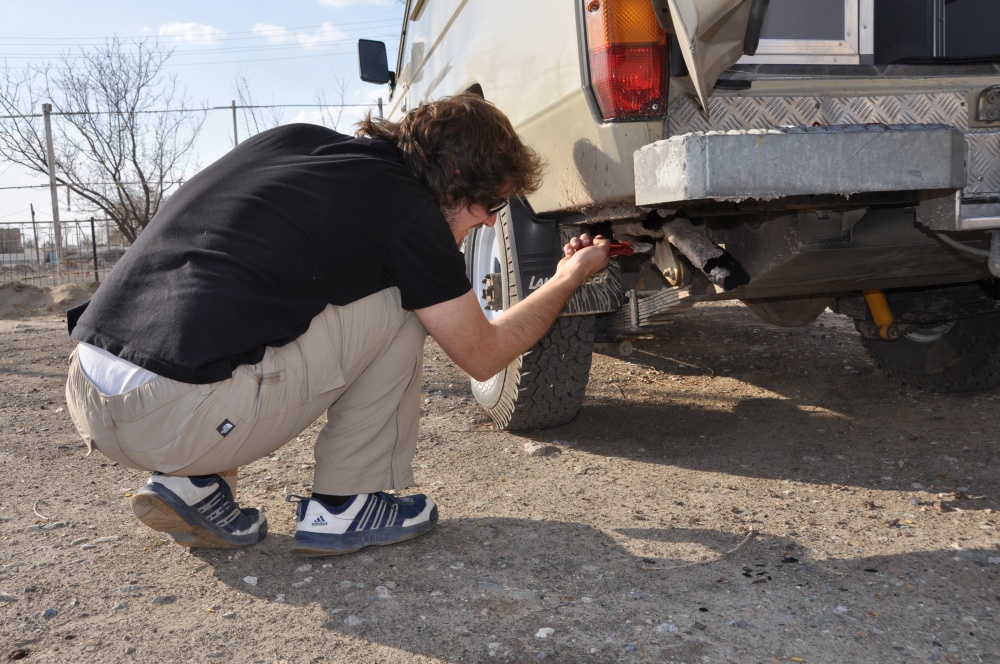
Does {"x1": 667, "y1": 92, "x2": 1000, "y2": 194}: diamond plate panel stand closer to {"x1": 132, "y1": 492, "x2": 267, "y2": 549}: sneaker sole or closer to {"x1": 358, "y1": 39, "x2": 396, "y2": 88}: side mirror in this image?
{"x1": 132, "y1": 492, "x2": 267, "y2": 549}: sneaker sole

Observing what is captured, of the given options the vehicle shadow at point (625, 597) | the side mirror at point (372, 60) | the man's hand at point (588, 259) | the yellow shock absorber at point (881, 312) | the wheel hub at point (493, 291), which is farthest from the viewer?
the side mirror at point (372, 60)

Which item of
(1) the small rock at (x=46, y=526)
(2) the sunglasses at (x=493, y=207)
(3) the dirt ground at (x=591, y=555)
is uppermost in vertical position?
(2) the sunglasses at (x=493, y=207)

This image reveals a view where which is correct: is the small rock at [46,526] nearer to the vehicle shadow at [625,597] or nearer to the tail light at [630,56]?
the vehicle shadow at [625,597]

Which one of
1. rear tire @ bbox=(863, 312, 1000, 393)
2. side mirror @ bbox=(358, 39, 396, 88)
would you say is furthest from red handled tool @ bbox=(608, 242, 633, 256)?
side mirror @ bbox=(358, 39, 396, 88)

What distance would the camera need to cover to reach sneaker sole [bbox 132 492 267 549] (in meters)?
2.03

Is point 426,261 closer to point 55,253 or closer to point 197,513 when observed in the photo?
point 197,513

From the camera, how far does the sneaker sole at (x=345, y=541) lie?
2.15 meters

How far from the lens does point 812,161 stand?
1.82 meters

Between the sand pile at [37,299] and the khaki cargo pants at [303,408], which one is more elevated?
the khaki cargo pants at [303,408]

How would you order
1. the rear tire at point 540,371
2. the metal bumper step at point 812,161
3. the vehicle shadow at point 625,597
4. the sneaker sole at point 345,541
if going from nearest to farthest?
the vehicle shadow at point 625,597 → the metal bumper step at point 812,161 → the sneaker sole at point 345,541 → the rear tire at point 540,371

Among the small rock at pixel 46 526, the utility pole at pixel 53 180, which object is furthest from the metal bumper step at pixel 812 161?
the utility pole at pixel 53 180

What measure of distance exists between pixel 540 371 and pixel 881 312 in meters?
1.42

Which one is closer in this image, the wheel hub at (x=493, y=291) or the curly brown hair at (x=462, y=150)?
the curly brown hair at (x=462, y=150)

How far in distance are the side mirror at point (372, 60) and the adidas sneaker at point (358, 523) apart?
3840mm
